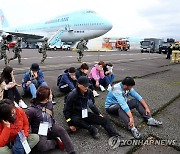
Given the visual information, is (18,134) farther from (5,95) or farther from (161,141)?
(161,141)

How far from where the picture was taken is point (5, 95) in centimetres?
518

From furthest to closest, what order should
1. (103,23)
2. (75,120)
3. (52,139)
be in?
1. (103,23)
2. (75,120)
3. (52,139)

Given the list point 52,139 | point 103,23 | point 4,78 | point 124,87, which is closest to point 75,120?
point 52,139

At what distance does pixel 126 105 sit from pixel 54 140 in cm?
171

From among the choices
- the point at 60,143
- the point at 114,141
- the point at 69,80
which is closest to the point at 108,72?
the point at 69,80

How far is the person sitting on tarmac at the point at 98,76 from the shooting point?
305 inches

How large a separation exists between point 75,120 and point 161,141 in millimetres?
1691

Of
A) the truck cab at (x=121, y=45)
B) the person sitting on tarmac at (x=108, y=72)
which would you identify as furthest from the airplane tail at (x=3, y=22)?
the person sitting on tarmac at (x=108, y=72)

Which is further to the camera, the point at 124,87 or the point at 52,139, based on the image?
the point at 124,87

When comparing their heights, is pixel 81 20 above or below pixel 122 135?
above

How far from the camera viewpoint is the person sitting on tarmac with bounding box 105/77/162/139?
4.63 meters

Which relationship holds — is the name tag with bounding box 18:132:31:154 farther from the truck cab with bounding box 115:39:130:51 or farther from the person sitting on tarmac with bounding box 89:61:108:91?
the truck cab with bounding box 115:39:130:51

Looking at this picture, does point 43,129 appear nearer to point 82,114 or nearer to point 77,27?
point 82,114

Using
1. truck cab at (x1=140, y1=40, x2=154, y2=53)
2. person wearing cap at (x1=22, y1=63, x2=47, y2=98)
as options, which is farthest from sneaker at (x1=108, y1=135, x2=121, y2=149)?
truck cab at (x1=140, y1=40, x2=154, y2=53)
